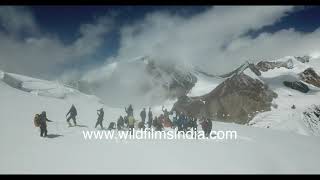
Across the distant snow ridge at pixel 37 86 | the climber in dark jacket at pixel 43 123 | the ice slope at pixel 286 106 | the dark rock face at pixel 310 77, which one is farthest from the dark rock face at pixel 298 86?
the climber in dark jacket at pixel 43 123

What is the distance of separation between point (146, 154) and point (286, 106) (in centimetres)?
13525

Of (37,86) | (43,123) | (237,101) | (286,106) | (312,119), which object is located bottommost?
(43,123)

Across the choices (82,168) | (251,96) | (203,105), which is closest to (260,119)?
(251,96)

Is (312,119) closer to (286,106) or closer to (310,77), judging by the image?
(286,106)

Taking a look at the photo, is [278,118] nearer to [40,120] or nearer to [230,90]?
[230,90]

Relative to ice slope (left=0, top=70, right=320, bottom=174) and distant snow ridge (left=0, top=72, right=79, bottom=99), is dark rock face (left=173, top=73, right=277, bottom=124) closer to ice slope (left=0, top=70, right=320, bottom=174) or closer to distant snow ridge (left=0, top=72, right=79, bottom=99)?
distant snow ridge (left=0, top=72, right=79, bottom=99)

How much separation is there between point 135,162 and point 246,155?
6464 mm

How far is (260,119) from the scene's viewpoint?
13138cm

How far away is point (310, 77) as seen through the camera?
183 m

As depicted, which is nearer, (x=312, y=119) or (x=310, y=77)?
(x=312, y=119)

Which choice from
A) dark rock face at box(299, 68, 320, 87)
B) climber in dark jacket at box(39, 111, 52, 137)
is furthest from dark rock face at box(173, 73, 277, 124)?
climber in dark jacket at box(39, 111, 52, 137)

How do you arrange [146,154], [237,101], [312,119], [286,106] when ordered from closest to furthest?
[146,154] → [312,119] → [286,106] → [237,101]

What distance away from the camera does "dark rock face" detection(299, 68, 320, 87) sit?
179 metres

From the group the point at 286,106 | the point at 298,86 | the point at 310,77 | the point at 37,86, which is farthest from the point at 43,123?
the point at 310,77
